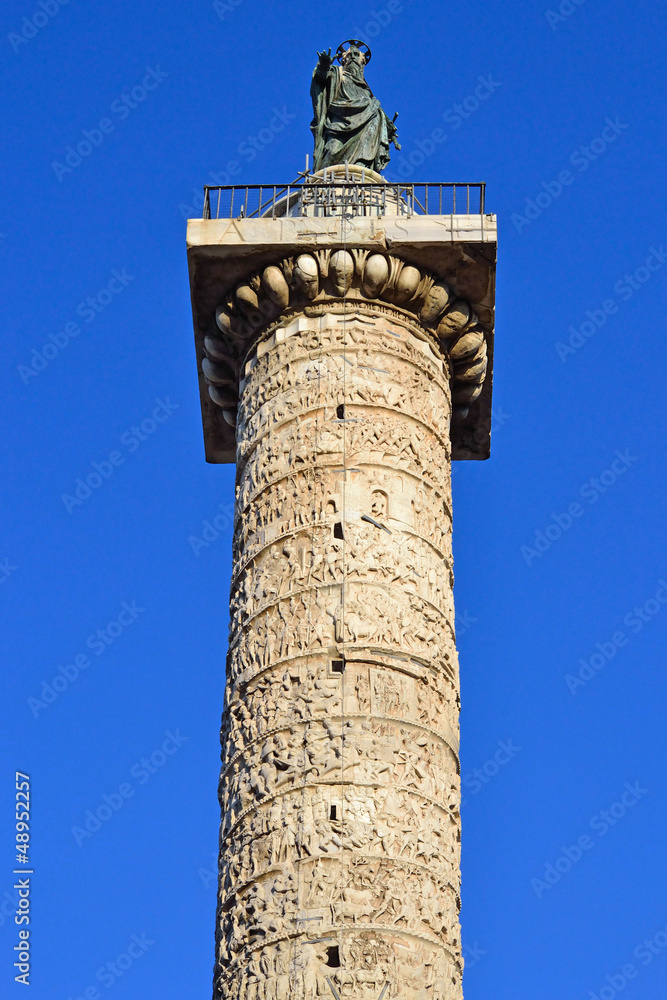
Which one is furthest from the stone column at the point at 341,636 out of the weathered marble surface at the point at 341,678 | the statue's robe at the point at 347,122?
the statue's robe at the point at 347,122

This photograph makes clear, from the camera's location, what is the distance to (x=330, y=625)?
426 inches

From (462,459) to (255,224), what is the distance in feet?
9.27

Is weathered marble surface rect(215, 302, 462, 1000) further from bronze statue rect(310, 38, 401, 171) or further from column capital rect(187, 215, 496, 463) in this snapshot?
bronze statue rect(310, 38, 401, 171)

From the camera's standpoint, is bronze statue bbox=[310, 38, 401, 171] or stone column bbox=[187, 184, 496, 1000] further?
bronze statue bbox=[310, 38, 401, 171]

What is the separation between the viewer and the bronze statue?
14.6 m

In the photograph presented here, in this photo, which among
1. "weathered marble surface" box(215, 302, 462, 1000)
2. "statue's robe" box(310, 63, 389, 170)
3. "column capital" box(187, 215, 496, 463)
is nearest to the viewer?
"weathered marble surface" box(215, 302, 462, 1000)

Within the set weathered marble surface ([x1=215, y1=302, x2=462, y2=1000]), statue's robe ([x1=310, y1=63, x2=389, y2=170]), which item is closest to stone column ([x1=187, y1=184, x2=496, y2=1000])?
weathered marble surface ([x1=215, y1=302, x2=462, y2=1000])

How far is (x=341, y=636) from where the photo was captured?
10.8m

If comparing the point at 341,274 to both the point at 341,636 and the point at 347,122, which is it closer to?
the point at 347,122

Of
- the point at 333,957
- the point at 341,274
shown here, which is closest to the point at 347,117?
the point at 341,274

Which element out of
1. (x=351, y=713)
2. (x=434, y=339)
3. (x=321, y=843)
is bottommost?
(x=321, y=843)

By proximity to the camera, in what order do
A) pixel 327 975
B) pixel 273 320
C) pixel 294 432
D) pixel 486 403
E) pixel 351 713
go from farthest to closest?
pixel 486 403
pixel 273 320
pixel 294 432
pixel 351 713
pixel 327 975

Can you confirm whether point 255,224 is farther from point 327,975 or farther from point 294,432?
point 327,975

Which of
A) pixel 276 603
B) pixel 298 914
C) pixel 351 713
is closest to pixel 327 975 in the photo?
pixel 298 914
